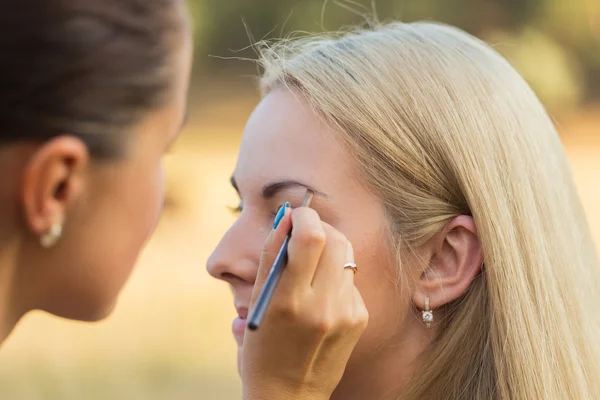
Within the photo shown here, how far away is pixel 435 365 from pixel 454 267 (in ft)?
0.69

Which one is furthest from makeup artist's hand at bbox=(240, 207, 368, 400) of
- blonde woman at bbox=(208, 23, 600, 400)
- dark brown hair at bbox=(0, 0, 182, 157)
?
dark brown hair at bbox=(0, 0, 182, 157)

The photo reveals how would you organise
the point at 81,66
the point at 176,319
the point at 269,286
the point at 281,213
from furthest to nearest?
1. the point at 176,319
2. the point at 281,213
3. the point at 269,286
4. the point at 81,66

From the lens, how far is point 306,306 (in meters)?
1.49

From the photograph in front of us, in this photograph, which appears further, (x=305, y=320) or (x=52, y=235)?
(x=305, y=320)

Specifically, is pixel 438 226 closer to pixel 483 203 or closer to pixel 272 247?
pixel 483 203

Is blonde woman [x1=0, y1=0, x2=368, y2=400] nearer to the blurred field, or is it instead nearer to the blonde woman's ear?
the blonde woman's ear

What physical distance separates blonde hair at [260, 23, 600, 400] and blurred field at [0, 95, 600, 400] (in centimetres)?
436

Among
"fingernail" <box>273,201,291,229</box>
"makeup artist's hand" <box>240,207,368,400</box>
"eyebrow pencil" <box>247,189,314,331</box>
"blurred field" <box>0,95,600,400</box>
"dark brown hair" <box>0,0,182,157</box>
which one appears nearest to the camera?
"dark brown hair" <box>0,0,182,157</box>

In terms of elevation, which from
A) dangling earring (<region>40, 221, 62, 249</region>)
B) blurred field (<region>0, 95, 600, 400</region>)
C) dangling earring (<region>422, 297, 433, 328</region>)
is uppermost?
blurred field (<region>0, 95, 600, 400</region>)

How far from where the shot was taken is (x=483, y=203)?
171cm

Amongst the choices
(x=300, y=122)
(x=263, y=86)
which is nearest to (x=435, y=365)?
(x=300, y=122)

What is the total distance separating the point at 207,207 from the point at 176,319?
109 centimetres

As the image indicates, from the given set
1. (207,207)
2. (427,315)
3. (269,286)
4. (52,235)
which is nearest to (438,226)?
(427,315)

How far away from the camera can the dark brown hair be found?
96 centimetres
